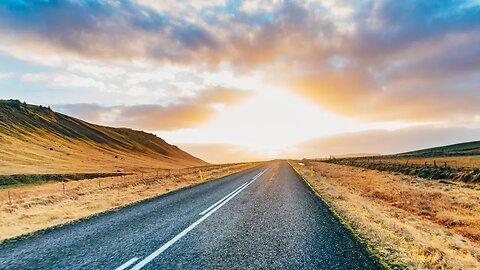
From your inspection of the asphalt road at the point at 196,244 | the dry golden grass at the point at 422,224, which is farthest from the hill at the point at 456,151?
the asphalt road at the point at 196,244

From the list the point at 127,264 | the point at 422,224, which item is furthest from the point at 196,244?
the point at 422,224

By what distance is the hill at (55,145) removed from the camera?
7821 cm

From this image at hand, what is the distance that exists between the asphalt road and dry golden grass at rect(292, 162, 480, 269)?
972 mm

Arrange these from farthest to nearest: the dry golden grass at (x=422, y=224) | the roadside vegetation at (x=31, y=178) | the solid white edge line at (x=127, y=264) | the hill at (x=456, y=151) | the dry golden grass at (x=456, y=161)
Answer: the hill at (x=456, y=151)
the roadside vegetation at (x=31, y=178)
the dry golden grass at (x=456, y=161)
the dry golden grass at (x=422, y=224)
the solid white edge line at (x=127, y=264)

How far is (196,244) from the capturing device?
769 cm

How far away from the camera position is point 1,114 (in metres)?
125

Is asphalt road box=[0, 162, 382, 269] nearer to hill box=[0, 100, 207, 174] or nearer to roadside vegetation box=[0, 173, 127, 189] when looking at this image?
roadside vegetation box=[0, 173, 127, 189]

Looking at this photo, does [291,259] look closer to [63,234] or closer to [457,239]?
[63,234]

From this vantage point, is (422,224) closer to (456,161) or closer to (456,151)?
(456,161)

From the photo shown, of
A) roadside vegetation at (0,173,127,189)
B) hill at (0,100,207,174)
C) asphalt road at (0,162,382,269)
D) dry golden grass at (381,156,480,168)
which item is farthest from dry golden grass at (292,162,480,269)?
hill at (0,100,207,174)

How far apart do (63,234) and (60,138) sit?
5621 inches

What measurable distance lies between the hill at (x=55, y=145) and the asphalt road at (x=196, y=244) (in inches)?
2497

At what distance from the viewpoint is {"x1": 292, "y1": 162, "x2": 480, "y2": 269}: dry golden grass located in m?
7.59

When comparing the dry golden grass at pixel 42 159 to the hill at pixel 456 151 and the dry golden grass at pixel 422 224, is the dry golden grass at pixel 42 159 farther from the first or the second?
the hill at pixel 456 151
